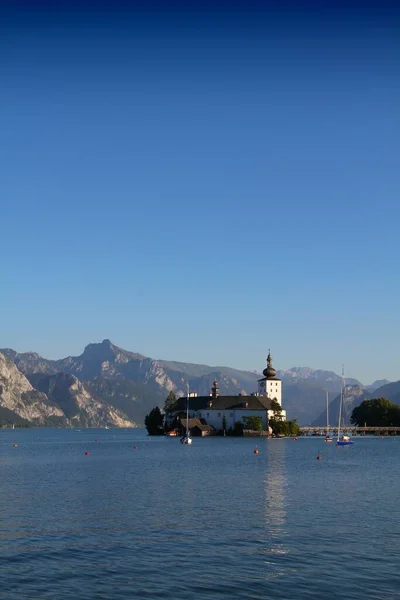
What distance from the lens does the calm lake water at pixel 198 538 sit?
3862 centimetres

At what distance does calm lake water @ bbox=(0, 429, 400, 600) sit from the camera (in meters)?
38.6

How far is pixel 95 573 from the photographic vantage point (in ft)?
135

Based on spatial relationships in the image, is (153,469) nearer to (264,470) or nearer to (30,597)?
(264,470)

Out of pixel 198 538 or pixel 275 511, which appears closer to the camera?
pixel 198 538

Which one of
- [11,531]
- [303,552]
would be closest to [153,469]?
[11,531]

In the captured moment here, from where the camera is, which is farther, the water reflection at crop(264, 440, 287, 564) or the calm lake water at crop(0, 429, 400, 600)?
the water reflection at crop(264, 440, 287, 564)

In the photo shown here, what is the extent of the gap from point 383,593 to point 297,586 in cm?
430

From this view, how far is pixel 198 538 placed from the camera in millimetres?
50219

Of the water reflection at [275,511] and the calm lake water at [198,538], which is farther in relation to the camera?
the water reflection at [275,511]

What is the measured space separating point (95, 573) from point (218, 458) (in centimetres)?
9790

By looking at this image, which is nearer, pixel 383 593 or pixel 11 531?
pixel 383 593

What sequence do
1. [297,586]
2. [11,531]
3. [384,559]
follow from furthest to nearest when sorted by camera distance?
1. [11,531]
2. [384,559]
3. [297,586]

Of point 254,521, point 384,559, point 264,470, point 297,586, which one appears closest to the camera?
point 297,586

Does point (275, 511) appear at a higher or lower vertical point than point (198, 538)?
higher
